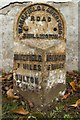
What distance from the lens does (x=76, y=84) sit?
20.3 ft

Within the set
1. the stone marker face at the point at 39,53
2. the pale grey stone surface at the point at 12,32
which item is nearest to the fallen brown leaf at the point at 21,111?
the stone marker face at the point at 39,53

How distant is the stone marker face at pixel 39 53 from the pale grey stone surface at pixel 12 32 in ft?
4.19

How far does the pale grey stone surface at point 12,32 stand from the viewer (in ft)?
22.8

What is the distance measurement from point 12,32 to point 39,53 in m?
1.62

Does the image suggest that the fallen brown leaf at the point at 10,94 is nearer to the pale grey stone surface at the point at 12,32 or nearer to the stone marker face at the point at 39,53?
the stone marker face at the point at 39,53

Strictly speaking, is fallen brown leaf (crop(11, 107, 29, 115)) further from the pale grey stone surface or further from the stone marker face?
the pale grey stone surface

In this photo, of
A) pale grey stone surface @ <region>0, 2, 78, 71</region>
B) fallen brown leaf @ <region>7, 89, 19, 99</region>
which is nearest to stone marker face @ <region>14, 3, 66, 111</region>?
fallen brown leaf @ <region>7, 89, 19, 99</region>

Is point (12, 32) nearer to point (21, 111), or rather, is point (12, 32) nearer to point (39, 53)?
point (39, 53)

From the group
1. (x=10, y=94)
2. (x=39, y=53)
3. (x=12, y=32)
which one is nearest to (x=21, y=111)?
(x=10, y=94)

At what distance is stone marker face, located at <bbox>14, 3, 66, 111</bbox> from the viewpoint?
5531 millimetres

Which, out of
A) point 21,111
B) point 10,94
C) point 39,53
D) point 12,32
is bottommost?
point 21,111

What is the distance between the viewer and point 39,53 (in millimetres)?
5508

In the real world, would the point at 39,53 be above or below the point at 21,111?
above

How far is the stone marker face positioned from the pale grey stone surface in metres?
1.28
